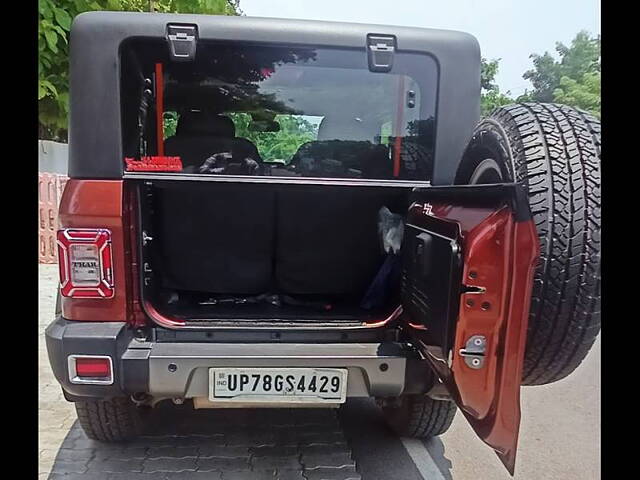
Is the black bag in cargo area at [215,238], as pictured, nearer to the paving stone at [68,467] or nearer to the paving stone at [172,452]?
the paving stone at [172,452]

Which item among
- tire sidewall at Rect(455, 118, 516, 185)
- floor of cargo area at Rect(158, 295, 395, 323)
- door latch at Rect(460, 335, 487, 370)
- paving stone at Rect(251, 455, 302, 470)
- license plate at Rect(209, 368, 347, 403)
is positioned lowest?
paving stone at Rect(251, 455, 302, 470)

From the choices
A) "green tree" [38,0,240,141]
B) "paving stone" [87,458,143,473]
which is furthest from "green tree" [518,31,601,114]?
"paving stone" [87,458,143,473]

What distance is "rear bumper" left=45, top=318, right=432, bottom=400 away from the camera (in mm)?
2197

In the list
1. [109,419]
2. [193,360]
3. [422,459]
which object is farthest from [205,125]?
[422,459]

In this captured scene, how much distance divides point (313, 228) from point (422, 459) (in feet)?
4.60

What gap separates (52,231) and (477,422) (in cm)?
744

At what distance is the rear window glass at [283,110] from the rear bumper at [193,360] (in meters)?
0.82

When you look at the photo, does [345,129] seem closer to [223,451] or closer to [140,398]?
[140,398]

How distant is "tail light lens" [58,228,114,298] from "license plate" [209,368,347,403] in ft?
2.04

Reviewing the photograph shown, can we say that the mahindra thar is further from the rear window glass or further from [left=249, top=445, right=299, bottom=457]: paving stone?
[left=249, top=445, right=299, bottom=457]: paving stone

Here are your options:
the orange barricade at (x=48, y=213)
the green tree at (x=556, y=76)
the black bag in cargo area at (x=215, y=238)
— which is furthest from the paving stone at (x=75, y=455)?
the green tree at (x=556, y=76)

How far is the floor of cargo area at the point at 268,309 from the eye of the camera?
8.75 ft
